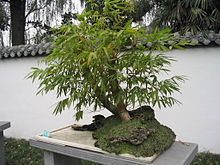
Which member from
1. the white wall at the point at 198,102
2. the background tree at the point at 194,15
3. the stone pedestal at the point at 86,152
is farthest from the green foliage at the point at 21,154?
the background tree at the point at 194,15

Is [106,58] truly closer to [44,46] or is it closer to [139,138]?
[139,138]

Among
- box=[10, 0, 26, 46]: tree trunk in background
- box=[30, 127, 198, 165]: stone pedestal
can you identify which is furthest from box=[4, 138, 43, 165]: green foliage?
box=[10, 0, 26, 46]: tree trunk in background

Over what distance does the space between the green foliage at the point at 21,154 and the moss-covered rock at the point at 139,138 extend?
83.2 inches

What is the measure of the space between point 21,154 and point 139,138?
2747 mm

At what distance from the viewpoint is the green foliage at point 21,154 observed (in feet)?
9.77

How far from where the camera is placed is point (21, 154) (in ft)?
10.6

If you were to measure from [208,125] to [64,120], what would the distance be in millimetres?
2383

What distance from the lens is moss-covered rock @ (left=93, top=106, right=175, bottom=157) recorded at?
115cm

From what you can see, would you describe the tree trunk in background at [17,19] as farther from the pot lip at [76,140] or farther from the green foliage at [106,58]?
the green foliage at [106,58]

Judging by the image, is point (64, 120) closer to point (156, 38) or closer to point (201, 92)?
point (201, 92)

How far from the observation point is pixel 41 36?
21.3 feet

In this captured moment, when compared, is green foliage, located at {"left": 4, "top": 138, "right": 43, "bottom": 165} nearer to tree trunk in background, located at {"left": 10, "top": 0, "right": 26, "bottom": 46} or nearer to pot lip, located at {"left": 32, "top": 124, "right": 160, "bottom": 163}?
pot lip, located at {"left": 32, "top": 124, "right": 160, "bottom": 163}

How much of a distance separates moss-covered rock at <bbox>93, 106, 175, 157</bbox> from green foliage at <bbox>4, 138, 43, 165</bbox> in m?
2.11

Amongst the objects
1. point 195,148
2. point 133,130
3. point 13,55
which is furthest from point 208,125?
point 13,55
